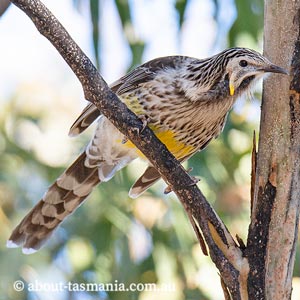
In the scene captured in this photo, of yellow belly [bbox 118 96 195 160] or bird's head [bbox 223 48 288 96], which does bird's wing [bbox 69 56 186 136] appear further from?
bird's head [bbox 223 48 288 96]

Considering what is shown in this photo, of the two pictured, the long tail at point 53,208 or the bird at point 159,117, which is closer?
the bird at point 159,117

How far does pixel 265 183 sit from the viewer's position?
2.14m

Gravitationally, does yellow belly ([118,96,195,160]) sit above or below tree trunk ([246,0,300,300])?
above

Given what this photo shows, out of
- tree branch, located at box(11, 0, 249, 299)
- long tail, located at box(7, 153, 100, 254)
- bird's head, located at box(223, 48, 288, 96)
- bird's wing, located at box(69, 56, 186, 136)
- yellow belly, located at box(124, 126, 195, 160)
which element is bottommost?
tree branch, located at box(11, 0, 249, 299)

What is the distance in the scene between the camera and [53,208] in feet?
9.82

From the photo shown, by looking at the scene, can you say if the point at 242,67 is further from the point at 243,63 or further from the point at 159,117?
the point at 159,117

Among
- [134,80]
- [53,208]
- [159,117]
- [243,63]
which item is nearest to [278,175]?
[243,63]

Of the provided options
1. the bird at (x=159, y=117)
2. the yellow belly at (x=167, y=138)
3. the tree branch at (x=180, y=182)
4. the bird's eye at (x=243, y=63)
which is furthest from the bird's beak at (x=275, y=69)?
the yellow belly at (x=167, y=138)

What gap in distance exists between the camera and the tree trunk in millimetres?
2080

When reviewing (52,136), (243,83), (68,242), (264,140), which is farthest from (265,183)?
(52,136)

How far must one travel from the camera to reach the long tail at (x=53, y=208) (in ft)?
9.75

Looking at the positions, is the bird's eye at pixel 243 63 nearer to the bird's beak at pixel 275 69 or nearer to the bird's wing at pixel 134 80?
the bird's beak at pixel 275 69

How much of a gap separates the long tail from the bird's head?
84cm

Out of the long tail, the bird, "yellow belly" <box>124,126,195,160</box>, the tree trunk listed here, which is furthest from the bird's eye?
the long tail
